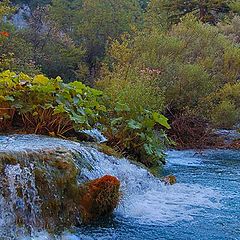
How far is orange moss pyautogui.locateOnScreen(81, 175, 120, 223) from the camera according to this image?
6117 millimetres

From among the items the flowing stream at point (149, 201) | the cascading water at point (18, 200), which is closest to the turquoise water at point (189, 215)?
the flowing stream at point (149, 201)

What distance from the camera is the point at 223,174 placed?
9469 mm

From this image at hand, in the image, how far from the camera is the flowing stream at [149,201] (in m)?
5.66

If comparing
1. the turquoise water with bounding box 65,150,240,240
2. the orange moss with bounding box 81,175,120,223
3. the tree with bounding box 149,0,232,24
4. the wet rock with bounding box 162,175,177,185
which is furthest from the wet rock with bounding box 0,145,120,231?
the tree with bounding box 149,0,232,24

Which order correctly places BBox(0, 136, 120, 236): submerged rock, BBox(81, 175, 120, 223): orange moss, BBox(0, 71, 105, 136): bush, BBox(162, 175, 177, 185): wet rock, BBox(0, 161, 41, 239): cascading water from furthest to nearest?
BBox(162, 175, 177, 185): wet rock, BBox(0, 71, 105, 136): bush, BBox(81, 175, 120, 223): orange moss, BBox(0, 136, 120, 236): submerged rock, BBox(0, 161, 41, 239): cascading water

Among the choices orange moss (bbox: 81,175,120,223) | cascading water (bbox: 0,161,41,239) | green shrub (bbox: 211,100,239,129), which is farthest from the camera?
green shrub (bbox: 211,100,239,129)

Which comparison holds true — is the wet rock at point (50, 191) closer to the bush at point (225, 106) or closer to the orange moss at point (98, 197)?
the orange moss at point (98, 197)

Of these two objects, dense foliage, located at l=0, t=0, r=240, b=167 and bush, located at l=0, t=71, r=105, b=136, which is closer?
bush, located at l=0, t=71, r=105, b=136

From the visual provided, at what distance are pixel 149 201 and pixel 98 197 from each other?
123 centimetres

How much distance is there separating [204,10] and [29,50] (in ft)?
35.1

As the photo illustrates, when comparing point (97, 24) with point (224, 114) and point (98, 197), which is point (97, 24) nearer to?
point (224, 114)

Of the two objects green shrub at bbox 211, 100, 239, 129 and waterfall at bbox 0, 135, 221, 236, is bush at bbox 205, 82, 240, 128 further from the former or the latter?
waterfall at bbox 0, 135, 221, 236

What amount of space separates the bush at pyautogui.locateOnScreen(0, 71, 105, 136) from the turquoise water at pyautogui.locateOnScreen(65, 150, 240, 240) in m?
1.97

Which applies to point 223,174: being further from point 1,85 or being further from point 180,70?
point 180,70
